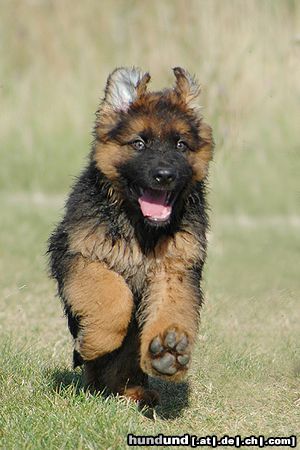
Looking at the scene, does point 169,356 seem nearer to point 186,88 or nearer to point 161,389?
point 161,389

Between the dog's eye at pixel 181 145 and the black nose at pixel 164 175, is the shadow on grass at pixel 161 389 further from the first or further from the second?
the dog's eye at pixel 181 145

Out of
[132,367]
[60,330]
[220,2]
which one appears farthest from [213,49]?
[132,367]

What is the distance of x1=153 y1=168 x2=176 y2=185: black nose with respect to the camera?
489 cm

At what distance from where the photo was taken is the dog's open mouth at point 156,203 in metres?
5.04

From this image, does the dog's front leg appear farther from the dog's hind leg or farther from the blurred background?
the blurred background

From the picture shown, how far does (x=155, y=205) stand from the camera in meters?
5.09

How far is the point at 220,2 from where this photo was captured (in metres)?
13.3

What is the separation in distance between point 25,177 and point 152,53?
258 cm

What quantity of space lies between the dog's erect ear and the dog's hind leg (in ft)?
2.93

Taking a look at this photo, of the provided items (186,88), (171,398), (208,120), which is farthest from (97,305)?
(208,120)

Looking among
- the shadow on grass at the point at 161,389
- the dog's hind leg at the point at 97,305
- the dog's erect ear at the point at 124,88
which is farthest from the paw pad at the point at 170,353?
the dog's erect ear at the point at 124,88

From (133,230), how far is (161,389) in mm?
1200

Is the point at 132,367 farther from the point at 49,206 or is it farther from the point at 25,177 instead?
the point at 25,177

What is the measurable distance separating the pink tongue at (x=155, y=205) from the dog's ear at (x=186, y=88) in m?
0.61
